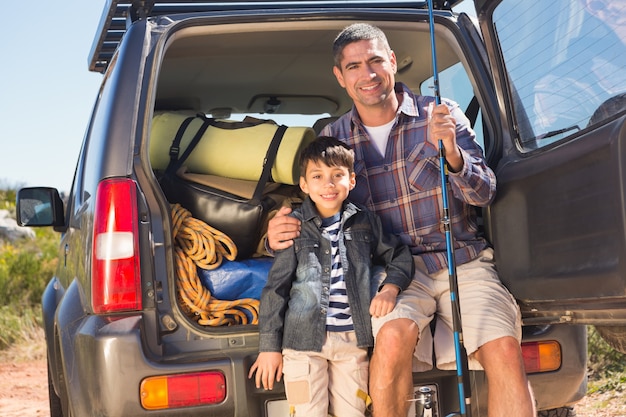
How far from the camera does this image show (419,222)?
138 inches

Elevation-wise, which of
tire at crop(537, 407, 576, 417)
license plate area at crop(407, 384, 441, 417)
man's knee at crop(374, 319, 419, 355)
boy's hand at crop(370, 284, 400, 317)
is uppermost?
boy's hand at crop(370, 284, 400, 317)

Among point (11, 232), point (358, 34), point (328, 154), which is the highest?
point (11, 232)

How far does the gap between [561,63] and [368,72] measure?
1030 mm

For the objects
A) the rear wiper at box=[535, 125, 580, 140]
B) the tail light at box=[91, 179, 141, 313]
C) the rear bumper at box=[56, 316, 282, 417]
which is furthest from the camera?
the tail light at box=[91, 179, 141, 313]

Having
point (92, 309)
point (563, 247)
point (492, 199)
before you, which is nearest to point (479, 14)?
point (492, 199)

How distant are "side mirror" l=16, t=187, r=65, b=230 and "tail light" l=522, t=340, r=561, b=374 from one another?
7.26 ft

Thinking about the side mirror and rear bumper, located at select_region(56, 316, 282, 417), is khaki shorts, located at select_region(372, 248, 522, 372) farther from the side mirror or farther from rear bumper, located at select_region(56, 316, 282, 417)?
the side mirror

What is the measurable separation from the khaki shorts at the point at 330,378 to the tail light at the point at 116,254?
1.83ft

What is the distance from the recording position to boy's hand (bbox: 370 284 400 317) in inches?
125

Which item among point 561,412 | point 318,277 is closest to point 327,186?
point 318,277

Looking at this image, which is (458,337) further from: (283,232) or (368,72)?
(368,72)

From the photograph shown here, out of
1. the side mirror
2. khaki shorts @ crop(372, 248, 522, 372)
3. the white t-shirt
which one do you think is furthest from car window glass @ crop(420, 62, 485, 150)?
the side mirror

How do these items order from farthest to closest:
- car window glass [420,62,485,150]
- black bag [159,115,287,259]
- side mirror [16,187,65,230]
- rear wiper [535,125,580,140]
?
side mirror [16,187,65,230], car window glass [420,62,485,150], black bag [159,115,287,259], rear wiper [535,125,580,140]

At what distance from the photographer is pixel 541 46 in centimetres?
294
